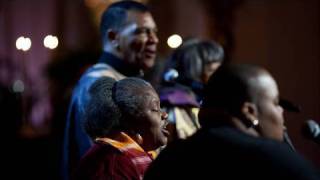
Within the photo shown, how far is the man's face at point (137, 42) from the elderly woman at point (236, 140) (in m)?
1.79

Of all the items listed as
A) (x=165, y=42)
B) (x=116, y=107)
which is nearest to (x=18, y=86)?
(x=165, y=42)

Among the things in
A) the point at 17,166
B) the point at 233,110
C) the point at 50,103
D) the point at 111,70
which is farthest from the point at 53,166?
the point at 233,110

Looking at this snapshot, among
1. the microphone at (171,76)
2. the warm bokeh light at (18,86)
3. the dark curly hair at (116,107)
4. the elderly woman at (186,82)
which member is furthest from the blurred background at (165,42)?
the dark curly hair at (116,107)

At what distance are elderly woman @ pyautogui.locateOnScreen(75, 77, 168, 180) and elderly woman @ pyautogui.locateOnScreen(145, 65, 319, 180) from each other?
48 cm

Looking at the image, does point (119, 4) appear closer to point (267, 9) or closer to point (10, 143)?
point (10, 143)

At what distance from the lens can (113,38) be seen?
173 inches

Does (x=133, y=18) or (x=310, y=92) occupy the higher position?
(x=133, y=18)

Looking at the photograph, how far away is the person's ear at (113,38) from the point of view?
4368mm

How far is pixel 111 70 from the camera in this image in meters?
4.27

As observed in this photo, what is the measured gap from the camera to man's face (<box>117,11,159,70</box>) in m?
4.33

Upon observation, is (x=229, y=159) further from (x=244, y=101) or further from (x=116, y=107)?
(x=116, y=107)

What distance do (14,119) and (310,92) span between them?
130 inches

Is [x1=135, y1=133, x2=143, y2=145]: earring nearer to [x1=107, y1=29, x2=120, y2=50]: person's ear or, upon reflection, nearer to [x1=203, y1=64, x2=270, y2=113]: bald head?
[x1=203, y1=64, x2=270, y2=113]: bald head

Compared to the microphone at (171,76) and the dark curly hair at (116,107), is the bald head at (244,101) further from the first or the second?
the microphone at (171,76)
